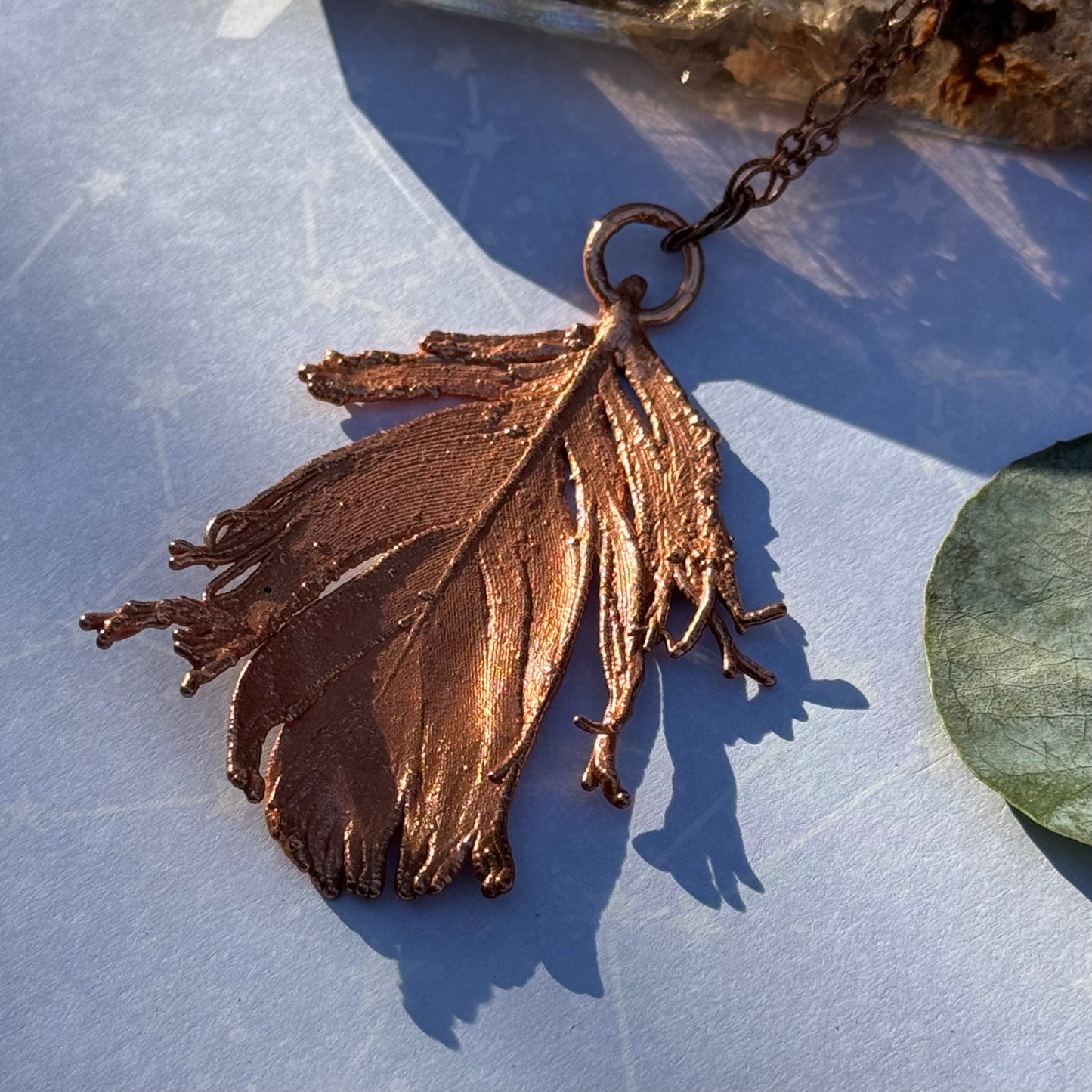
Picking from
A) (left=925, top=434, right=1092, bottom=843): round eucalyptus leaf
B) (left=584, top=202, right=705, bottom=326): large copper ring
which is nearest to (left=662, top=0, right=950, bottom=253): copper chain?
(left=584, top=202, right=705, bottom=326): large copper ring

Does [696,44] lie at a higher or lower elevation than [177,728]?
higher

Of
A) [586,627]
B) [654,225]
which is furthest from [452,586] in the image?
[654,225]

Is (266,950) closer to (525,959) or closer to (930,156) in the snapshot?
(525,959)

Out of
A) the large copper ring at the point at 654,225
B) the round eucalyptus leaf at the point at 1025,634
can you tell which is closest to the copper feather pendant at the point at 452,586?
the large copper ring at the point at 654,225

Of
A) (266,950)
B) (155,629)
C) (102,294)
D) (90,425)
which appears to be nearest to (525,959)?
(266,950)

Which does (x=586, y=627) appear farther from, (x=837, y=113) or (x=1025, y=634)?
(x=837, y=113)

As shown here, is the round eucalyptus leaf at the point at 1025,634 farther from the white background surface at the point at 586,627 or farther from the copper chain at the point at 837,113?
the copper chain at the point at 837,113
